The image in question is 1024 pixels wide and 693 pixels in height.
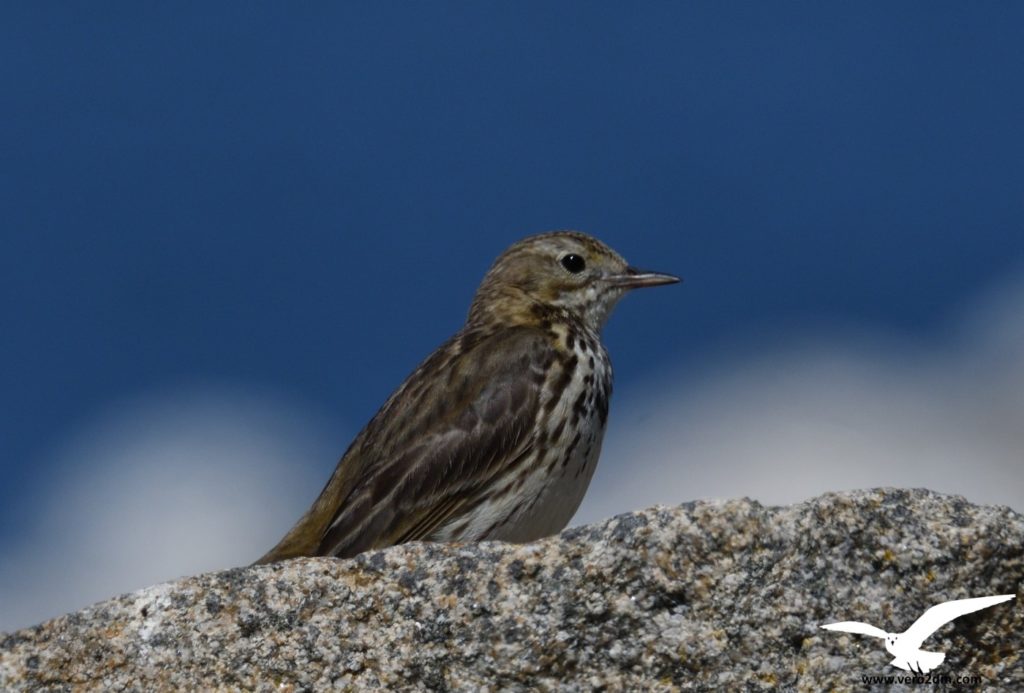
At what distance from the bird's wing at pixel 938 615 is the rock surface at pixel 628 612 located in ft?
0.12

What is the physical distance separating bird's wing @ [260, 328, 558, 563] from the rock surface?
3285mm

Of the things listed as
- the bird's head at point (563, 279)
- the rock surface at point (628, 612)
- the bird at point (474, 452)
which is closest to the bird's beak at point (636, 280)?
the bird's head at point (563, 279)

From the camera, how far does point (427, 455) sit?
9.09 meters

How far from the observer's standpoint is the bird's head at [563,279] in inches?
435

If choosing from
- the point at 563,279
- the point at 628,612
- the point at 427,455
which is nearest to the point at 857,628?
the point at 628,612

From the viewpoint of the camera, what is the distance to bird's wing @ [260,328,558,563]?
349 inches

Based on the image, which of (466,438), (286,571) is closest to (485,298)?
(466,438)

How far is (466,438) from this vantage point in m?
9.14

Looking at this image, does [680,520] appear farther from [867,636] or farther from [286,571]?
[286,571]

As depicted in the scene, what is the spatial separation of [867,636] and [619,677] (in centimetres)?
81

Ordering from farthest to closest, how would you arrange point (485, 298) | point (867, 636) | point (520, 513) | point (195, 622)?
1. point (485, 298)
2. point (520, 513)
3. point (195, 622)
4. point (867, 636)

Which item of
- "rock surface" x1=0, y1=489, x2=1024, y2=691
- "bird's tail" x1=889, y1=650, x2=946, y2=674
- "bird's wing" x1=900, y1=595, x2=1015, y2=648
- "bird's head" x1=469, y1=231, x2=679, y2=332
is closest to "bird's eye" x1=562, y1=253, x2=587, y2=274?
"bird's head" x1=469, y1=231, x2=679, y2=332

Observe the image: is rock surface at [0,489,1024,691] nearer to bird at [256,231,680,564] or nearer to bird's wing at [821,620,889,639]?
bird's wing at [821,620,889,639]

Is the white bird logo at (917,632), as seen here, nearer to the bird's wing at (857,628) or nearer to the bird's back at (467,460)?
the bird's wing at (857,628)
